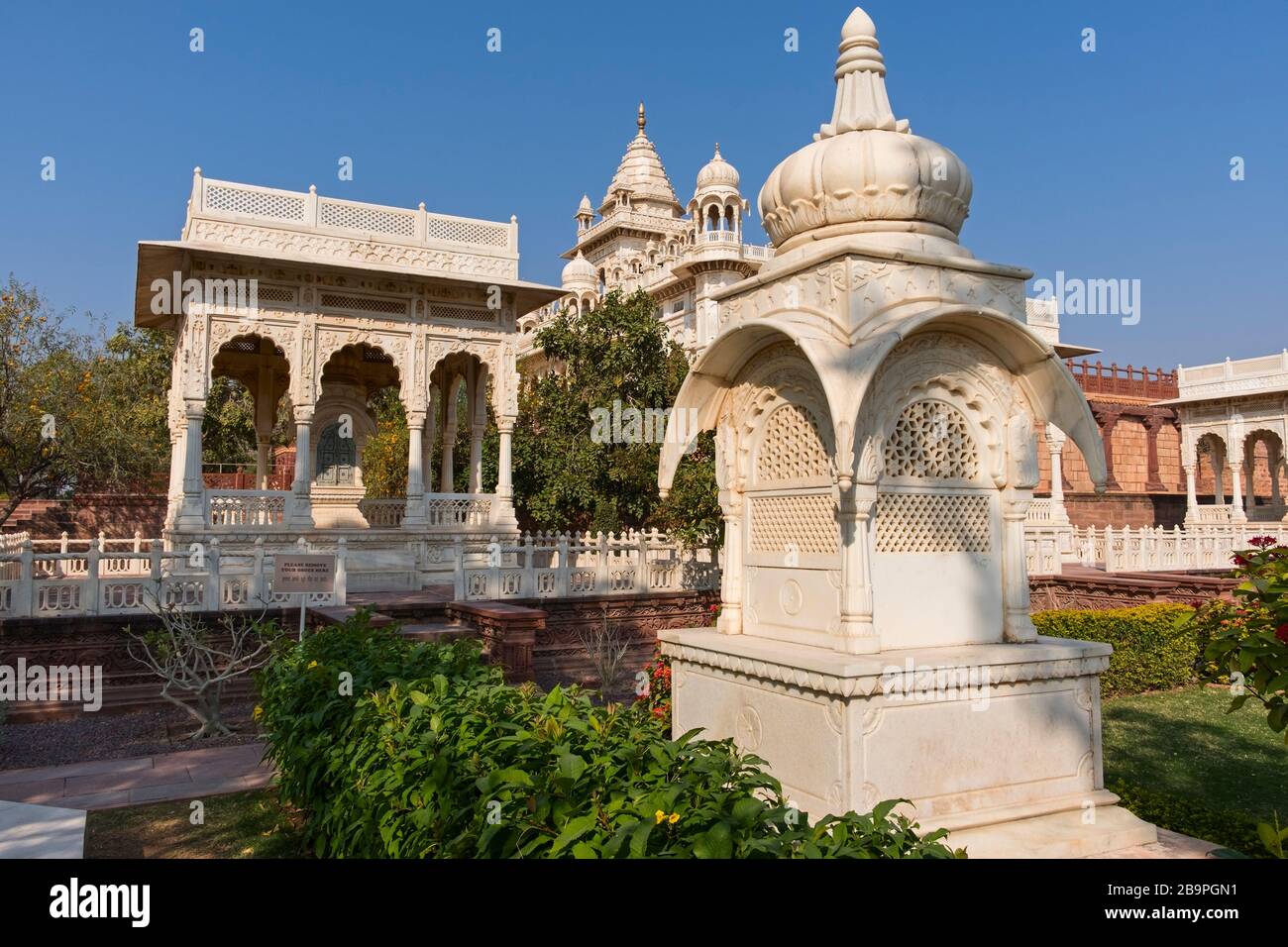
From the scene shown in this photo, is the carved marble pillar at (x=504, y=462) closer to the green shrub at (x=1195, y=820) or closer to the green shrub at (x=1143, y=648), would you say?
the green shrub at (x=1143, y=648)

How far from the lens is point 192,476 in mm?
15773

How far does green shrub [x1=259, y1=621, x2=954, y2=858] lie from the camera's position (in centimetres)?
267

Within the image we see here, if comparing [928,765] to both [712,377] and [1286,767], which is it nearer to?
[712,377]

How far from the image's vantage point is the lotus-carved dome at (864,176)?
5.04 metres

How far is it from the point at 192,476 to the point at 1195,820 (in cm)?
1540

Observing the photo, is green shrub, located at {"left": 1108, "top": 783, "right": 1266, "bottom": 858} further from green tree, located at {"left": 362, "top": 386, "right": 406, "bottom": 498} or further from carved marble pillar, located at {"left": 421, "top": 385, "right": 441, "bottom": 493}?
green tree, located at {"left": 362, "top": 386, "right": 406, "bottom": 498}

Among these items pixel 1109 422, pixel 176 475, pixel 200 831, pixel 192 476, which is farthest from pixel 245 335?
pixel 1109 422

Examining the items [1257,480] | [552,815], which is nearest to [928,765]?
[552,815]

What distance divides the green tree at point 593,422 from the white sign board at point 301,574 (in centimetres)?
1239

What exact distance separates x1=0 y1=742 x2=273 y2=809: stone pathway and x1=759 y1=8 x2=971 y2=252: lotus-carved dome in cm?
576

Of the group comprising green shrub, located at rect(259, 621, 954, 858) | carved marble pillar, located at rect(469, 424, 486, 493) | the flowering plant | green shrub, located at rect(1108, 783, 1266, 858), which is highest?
carved marble pillar, located at rect(469, 424, 486, 493)

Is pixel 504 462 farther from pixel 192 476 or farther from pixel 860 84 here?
pixel 860 84

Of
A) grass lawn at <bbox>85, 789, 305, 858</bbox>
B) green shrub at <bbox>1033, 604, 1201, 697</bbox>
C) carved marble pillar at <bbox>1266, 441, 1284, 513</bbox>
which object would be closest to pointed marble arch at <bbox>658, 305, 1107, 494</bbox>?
grass lawn at <bbox>85, 789, 305, 858</bbox>
